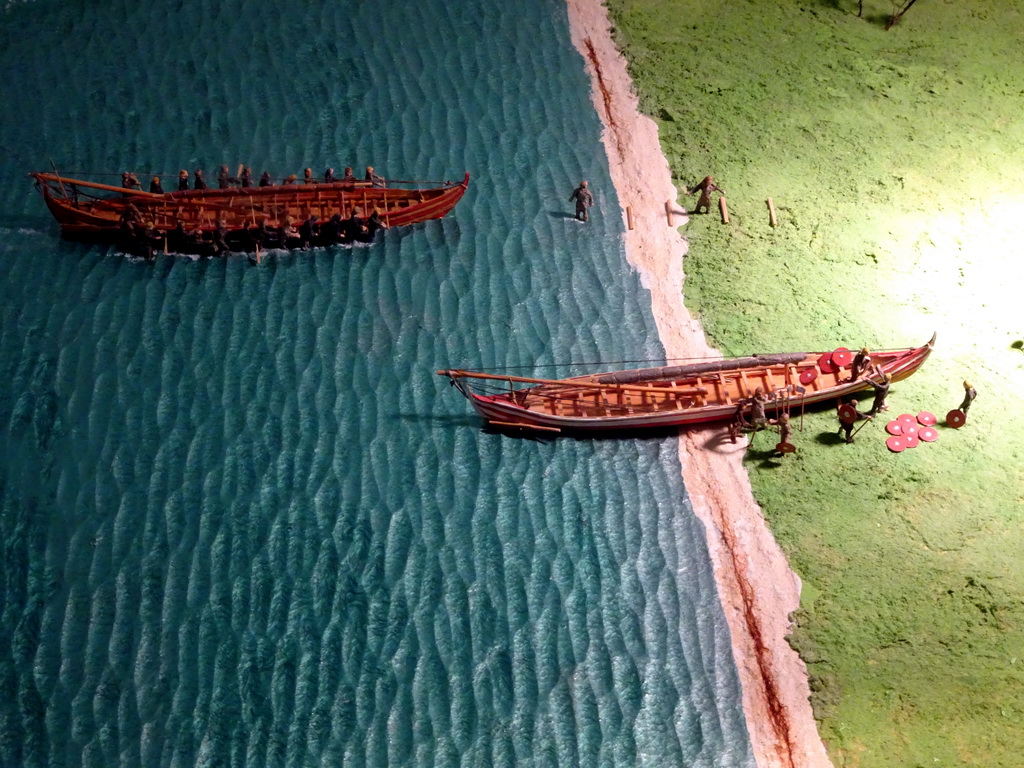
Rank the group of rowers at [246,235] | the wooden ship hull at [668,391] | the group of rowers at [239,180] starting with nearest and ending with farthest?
the wooden ship hull at [668,391], the group of rowers at [246,235], the group of rowers at [239,180]

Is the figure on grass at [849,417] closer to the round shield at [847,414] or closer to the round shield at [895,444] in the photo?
the round shield at [847,414]

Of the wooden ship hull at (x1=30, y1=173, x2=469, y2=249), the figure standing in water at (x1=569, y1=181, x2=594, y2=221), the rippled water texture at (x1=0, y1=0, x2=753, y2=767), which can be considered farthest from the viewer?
the figure standing in water at (x1=569, y1=181, x2=594, y2=221)

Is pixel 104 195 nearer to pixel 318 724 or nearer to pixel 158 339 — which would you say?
pixel 158 339

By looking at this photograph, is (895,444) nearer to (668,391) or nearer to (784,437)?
(784,437)

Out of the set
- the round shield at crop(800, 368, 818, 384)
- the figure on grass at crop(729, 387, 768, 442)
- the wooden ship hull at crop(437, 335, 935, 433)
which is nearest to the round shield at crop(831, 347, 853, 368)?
the wooden ship hull at crop(437, 335, 935, 433)

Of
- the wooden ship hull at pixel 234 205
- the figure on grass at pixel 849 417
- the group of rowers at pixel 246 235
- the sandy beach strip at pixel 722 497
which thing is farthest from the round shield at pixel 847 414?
the group of rowers at pixel 246 235

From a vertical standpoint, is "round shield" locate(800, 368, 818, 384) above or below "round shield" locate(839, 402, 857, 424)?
above

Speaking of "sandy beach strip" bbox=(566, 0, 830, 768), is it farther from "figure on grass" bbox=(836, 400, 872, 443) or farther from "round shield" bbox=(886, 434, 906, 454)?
"round shield" bbox=(886, 434, 906, 454)

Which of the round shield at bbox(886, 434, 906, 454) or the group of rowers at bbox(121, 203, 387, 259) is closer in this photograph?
the round shield at bbox(886, 434, 906, 454)
